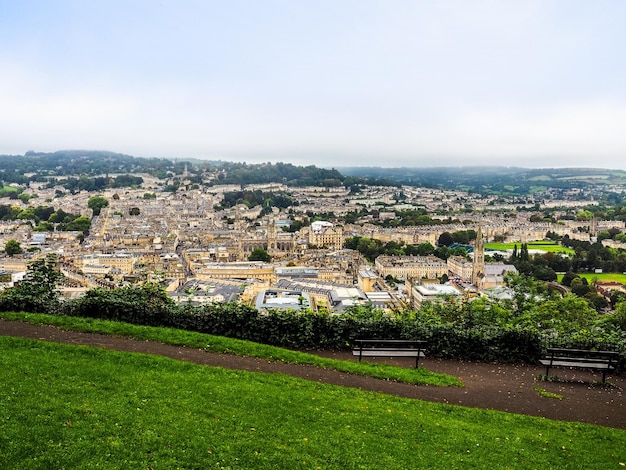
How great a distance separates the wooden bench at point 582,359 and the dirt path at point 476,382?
224 mm

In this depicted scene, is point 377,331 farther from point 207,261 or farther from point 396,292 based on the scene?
point 207,261

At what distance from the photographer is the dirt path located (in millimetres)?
7895

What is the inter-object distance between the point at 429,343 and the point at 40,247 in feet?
209

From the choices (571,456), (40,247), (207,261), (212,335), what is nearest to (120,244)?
(40,247)

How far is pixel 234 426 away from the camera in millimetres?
6098

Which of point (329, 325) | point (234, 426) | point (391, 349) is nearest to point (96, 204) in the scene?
point (329, 325)

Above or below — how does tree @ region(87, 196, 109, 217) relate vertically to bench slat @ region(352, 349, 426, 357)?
below

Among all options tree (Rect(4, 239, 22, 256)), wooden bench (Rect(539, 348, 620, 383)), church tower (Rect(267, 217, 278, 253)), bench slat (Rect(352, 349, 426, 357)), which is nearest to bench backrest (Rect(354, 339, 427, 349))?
bench slat (Rect(352, 349, 426, 357))

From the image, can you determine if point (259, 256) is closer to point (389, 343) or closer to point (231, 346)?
point (389, 343)

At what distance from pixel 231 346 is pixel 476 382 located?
4.16 metres

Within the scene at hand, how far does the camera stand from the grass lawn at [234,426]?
5348 millimetres

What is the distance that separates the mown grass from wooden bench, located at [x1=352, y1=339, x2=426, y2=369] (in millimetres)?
306

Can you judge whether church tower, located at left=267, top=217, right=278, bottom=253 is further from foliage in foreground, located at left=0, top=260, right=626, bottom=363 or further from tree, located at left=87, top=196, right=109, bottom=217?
foliage in foreground, located at left=0, top=260, right=626, bottom=363

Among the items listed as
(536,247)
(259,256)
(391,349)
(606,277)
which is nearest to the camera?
(391,349)
